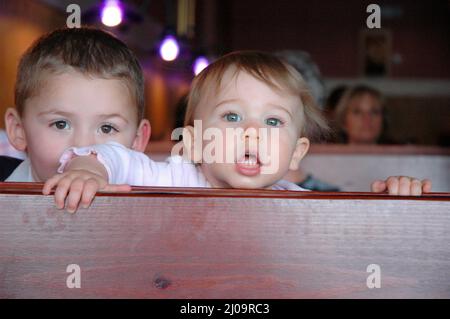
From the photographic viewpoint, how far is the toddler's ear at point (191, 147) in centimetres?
130

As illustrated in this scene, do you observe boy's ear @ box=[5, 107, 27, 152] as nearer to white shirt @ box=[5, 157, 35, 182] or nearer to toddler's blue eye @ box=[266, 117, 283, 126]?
white shirt @ box=[5, 157, 35, 182]

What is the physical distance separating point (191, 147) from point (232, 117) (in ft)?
0.50

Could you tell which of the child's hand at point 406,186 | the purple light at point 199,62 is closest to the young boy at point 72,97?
the child's hand at point 406,186

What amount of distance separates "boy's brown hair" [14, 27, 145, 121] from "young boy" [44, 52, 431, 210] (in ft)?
0.54

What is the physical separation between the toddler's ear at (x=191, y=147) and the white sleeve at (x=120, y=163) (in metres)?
0.07

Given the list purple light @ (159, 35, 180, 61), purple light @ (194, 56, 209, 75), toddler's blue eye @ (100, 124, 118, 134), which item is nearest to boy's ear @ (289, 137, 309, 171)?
toddler's blue eye @ (100, 124, 118, 134)

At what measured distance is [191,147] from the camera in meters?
1.33

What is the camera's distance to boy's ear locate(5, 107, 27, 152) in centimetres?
142

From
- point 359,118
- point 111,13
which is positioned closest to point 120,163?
point 111,13

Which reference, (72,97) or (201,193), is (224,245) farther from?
(72,97)

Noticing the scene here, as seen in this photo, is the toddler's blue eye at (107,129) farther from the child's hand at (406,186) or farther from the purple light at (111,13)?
the purple light at (111,13)
